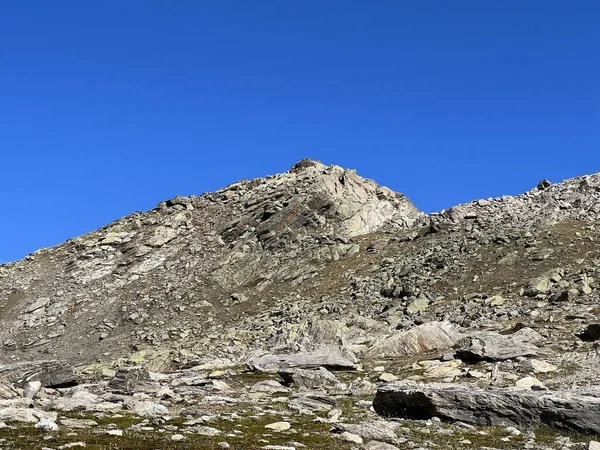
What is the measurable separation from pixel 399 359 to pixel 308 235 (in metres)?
37.2

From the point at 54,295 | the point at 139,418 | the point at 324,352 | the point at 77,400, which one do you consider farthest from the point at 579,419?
the point at 54,295

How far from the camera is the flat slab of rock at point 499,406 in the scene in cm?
1602

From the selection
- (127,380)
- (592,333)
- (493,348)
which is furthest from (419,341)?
(127,380)

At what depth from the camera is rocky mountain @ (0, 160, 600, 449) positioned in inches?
660

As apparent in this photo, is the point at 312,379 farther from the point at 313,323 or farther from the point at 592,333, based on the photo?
the point at 313,323

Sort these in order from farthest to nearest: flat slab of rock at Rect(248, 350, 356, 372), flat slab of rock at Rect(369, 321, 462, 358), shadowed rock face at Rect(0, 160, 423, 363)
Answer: shadowed rock face at Rect(0, 160, 423, 363) → flat slab of rock at Rect(369, 321, 462, 358) → flat slab of rock at Rect(248, 350, 356, 372)

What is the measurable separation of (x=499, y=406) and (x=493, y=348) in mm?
13256

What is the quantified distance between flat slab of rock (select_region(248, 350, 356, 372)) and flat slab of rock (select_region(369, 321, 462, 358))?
3433mm

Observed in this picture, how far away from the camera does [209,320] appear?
57.5m

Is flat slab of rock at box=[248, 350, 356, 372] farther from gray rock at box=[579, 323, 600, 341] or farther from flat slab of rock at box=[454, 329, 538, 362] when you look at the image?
gray rock at box=[579, 323, 600, 341]

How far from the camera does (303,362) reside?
31750mm

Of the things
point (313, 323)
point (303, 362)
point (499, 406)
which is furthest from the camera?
point (313, 323)

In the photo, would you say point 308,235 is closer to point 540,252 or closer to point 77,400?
point 540,252

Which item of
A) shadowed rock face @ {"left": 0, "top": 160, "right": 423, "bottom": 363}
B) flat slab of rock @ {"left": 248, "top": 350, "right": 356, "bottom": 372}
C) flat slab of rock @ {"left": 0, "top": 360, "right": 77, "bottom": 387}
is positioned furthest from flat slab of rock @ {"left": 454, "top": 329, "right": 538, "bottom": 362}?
shadowed rock face @ {"left": 0, "top": 160, "right": 423, "bottom": 363}
